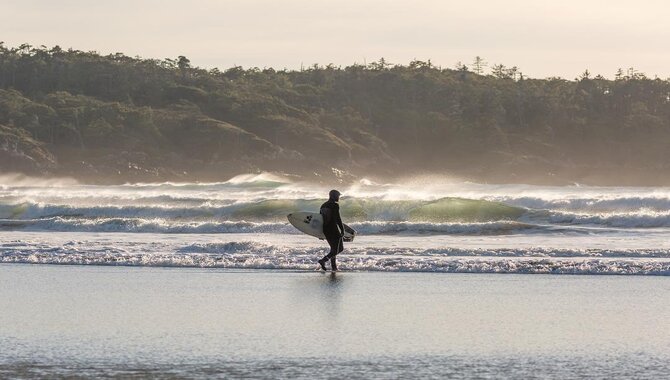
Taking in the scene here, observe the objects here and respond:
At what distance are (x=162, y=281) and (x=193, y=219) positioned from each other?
26089 millimetres

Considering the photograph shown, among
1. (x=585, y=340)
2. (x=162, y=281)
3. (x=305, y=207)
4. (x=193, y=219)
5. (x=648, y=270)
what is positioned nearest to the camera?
(x=585, y=340)

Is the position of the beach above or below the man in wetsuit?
below

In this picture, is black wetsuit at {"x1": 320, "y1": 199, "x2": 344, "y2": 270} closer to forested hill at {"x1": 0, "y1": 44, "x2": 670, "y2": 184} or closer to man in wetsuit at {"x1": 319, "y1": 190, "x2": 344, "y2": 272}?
man in wetsuit at {"x1": 319, "y1": 190, "x2": 344, "y2": 272}

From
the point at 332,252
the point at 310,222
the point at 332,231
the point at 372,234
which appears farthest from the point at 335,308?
the point at 372,234

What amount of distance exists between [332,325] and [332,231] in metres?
7.25

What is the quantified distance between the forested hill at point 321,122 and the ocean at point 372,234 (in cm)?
5616

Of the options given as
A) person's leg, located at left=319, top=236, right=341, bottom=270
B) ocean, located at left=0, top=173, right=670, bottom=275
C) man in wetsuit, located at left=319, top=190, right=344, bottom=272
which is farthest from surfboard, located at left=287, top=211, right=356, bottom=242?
→ person's leg, located at left=319, top=236, right=341, bottom=270

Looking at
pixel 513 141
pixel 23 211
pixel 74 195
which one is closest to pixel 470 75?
pixel 513 141

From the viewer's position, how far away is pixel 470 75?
168375 millimetres

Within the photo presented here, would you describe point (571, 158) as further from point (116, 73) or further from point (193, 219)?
point (193, 219)

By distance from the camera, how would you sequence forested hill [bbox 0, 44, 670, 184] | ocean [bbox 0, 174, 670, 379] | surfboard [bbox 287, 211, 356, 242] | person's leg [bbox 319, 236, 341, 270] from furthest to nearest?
forested hill [bbox 0, 44, 670, 184]
surfboard [bbox 287, 211, 356, 242]
person's leg [bbox 319, 236, 341, 270]
ocean [bbox 0, 174, 670, 379]

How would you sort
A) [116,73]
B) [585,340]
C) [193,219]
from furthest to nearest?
1. [116,73]
2. [193,219]
3. [585,340]

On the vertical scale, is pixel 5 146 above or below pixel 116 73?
below

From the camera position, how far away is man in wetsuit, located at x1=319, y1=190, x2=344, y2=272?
21.5 m
